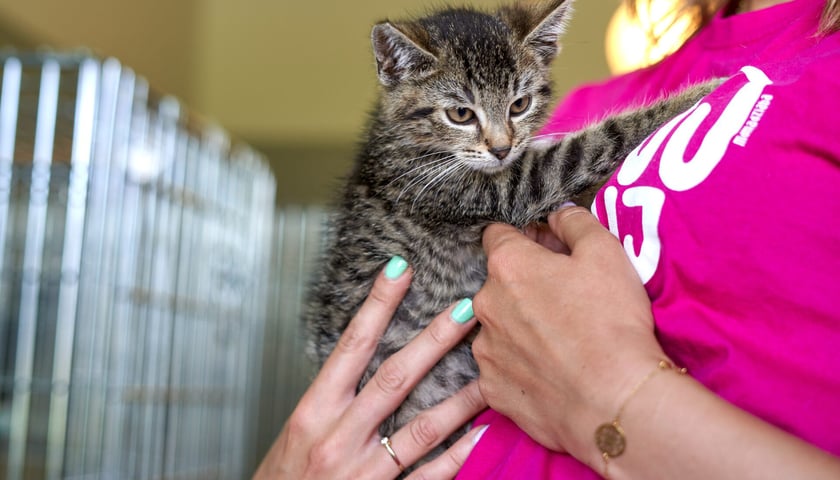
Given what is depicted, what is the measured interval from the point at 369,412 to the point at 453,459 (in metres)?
0.14

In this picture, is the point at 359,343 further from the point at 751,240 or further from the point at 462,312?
the point at 751,240

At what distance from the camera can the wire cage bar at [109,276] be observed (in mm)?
2074

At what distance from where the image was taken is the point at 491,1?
3914 mm

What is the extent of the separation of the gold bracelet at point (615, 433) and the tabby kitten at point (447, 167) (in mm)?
458

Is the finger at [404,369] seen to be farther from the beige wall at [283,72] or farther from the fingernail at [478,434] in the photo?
the beige wall at [283,72]

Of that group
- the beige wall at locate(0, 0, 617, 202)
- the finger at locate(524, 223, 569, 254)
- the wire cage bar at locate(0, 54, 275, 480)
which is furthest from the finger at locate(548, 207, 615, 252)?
the beige wall at locate(0, 0, 617, 202)

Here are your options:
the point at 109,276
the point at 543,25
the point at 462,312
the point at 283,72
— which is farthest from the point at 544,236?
the point at 283,72

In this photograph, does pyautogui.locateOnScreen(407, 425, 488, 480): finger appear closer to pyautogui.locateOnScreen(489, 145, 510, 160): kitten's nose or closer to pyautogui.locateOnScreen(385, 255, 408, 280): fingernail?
pyautogui.locateOnScreen(385, 255, 408, 280): fingernail

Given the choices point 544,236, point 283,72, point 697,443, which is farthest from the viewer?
point 283,72

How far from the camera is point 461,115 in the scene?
1.34m

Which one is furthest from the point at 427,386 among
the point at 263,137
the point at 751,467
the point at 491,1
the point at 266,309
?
the point at 263,137

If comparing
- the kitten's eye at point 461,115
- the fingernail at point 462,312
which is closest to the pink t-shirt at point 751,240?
the fingernail at point 462,312

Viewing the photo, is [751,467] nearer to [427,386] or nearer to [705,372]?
[705,372]

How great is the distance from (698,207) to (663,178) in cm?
6
